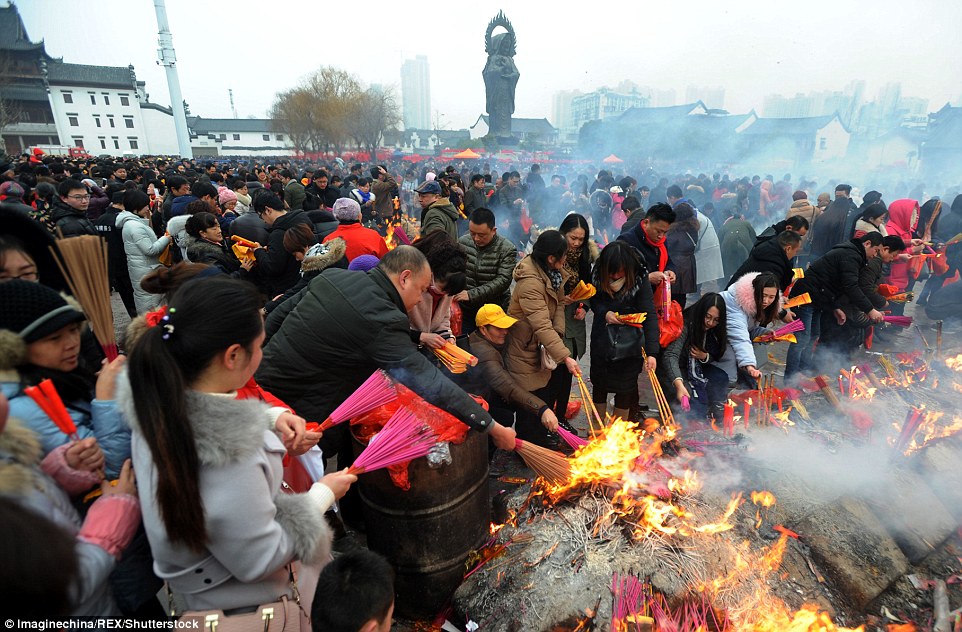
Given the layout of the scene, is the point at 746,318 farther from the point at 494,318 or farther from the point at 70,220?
the point at 70,220

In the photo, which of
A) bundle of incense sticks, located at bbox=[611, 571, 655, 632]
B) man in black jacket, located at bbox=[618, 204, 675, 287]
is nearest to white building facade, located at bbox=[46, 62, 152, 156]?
man in black jacket, located at bbox=[618, 204, 675, 287]

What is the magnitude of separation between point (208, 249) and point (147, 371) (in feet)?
12.3

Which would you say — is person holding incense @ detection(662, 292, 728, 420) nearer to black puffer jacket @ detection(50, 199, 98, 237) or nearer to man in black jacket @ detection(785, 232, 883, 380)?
man in black jacket @ detection(785, 232, 883, 380)

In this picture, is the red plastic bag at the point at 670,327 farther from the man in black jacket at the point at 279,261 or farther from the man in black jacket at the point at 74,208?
the man in black jacket at the point at 74,208

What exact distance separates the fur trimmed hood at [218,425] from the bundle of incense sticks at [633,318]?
3266mm

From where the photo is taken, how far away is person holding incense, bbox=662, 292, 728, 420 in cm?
393

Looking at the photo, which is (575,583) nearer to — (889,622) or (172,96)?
(889,622)

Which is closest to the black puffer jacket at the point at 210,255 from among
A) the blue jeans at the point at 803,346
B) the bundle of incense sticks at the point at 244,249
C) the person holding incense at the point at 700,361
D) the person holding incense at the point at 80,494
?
the bundle of incense sticks at the point at 244,249

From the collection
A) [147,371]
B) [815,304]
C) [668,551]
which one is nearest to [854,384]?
[815,304]

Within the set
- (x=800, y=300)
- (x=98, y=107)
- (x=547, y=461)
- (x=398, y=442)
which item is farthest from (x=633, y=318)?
(x=98, y=107)

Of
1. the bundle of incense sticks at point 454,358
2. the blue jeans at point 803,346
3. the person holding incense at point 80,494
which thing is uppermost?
the person holding incense at point 80,494

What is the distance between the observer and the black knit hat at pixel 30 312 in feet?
5.78

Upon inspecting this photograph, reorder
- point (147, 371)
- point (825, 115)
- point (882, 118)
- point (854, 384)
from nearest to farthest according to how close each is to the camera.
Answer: point (147, 371)
point (854, 384)
point (882, 118)
point (825, 115)

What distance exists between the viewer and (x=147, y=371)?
135 cm
